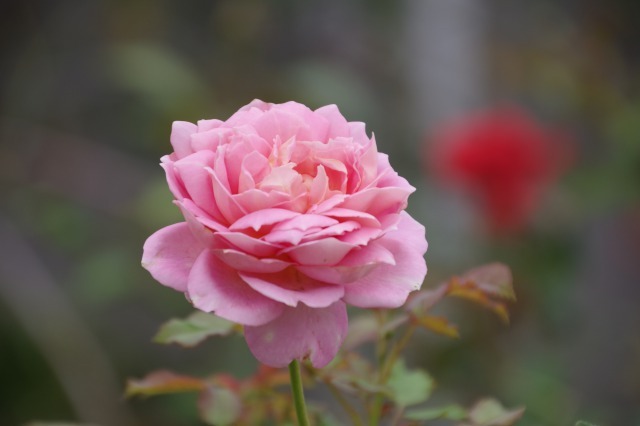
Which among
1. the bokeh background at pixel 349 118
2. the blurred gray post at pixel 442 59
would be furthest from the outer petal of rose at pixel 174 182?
the blurred gray post at pixel 442 59

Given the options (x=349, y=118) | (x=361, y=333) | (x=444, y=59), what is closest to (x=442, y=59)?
(x=444, y=59)

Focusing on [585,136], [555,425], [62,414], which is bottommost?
[555,425]

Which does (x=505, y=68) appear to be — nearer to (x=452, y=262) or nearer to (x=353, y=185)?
(x=452, y=262)

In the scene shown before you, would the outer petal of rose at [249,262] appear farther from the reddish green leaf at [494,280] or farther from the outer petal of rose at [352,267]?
the reddish green leaf at [494,280]

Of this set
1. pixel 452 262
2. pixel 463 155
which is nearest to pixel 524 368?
pixel 452 262

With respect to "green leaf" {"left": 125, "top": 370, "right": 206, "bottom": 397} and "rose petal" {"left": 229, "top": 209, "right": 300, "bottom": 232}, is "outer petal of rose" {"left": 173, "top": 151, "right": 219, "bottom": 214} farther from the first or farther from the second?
"green leaf" {"left": 125, "top": 370, "right": 206, "bottom": 397}

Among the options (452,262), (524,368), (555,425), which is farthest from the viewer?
(452,262)

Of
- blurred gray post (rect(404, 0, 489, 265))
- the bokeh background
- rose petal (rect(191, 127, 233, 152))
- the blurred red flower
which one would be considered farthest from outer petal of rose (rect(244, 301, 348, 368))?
blurred gray post (rect(404, 0, 489, 265))
